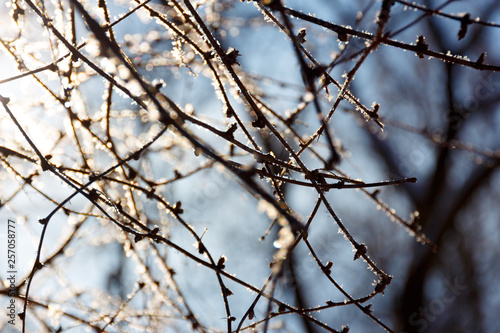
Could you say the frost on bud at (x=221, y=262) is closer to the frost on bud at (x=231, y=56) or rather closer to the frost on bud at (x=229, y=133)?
the frost on bud at (x=229, y=133)

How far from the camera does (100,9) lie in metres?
1.09

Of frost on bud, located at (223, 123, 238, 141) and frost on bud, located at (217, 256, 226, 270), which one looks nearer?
frost on bud, located at (223, 123, 238, 141)

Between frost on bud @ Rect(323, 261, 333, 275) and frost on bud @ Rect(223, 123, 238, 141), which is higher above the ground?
frost on bud @ Rect(223, 123, 238, 141)

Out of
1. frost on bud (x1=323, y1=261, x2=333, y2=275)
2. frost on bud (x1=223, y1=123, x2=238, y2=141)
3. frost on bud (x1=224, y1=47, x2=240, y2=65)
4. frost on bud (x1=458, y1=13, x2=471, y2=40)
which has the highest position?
frost on bud (x1=458, y1=13, x2=471, y2=40)

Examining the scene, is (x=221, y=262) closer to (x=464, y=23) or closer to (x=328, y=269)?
(x=328, y=269)

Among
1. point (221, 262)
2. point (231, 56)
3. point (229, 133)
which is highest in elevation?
point (231, 56)

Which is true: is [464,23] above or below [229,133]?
above

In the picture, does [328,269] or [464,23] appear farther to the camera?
[328,269]

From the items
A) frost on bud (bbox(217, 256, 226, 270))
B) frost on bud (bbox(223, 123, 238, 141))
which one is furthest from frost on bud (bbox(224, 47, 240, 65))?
frost on bud (bbox(217, 256, 226, 270))

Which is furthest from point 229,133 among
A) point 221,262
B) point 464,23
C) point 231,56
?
point 464,23

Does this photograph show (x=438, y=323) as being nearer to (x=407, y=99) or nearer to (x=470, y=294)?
(x=470, y=294)

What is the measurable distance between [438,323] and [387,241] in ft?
4.35

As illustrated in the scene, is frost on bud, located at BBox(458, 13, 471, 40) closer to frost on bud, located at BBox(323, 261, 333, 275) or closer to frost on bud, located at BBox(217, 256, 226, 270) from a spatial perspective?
frost on bud, located at BBox(323, 261, 333, 275)

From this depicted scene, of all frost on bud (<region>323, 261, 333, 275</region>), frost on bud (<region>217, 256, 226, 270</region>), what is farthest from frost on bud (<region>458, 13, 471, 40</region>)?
frost on bud (<region>217, 256, 226, 270</region>)
